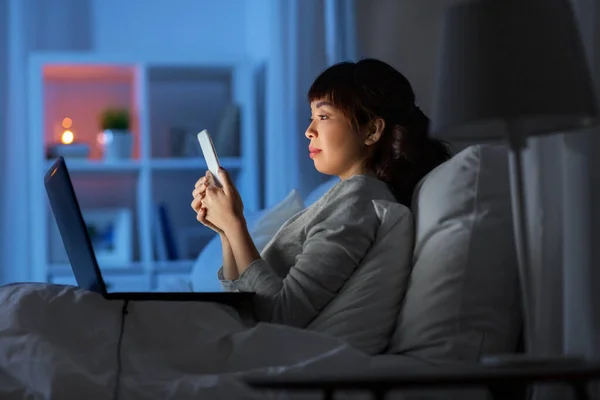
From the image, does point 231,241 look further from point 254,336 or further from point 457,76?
point 457,76

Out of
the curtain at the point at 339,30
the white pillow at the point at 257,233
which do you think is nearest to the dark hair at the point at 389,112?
the white pillow at the point at 257,233

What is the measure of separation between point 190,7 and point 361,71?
2712 mm

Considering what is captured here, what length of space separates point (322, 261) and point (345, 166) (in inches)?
15.4

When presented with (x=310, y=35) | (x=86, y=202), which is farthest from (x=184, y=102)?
(x=310, y=35)

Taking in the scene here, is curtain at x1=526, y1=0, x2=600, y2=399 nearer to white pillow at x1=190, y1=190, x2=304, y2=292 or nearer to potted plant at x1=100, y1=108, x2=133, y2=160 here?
white pillow at x1=190, y1=190, x2=304, y2=292

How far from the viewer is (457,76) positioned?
130cm

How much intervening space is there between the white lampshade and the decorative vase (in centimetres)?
310

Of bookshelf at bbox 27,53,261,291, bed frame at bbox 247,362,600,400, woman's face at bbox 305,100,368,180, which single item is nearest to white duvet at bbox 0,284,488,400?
bed frame at bbox 247,362,600,400

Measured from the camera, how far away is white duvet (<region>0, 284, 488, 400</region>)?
143cm

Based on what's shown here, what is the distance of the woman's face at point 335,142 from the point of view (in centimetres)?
215

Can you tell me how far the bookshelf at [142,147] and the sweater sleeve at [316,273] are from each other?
2.17 m

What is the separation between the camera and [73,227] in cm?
190

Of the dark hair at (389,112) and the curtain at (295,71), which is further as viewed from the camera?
the curtain at (295,71)

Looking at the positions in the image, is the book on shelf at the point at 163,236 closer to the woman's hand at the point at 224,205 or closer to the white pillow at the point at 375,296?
the woman's hand at the point at 224,205
